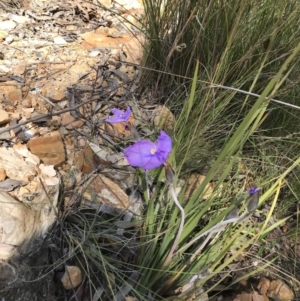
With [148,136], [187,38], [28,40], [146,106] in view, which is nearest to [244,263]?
[148,136]

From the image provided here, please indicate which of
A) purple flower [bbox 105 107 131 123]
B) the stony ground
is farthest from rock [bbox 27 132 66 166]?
purple flower [bbox 105 107 131 123]

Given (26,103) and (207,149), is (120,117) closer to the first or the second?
(207,149)

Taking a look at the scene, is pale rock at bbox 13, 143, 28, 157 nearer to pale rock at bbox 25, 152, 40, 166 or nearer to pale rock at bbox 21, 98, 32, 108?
pale rock at bbox 25, 152, 40, 166

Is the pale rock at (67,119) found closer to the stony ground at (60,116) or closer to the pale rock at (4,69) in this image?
the stony ground at (60,116)

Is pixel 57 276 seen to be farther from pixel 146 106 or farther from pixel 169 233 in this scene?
pixel 146 106

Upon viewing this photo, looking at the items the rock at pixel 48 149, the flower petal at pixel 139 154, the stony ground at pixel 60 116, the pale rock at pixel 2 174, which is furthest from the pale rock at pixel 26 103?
the flower petal at pixel 139 154
